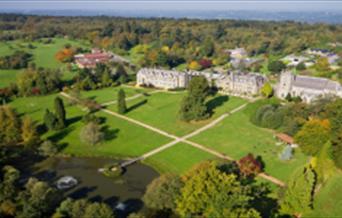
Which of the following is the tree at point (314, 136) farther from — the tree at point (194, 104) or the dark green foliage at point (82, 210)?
the dark green foliage at point (82, 210)

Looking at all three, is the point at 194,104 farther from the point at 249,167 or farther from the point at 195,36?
the point at 195,36

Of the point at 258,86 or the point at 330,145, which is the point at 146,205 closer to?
the point at 330,145

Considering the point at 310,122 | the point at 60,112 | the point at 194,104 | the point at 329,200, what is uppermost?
the point at 310,122

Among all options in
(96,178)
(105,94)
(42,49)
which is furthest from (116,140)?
(42,49)

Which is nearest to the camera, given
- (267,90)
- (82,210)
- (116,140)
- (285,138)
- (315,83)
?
(82,210)

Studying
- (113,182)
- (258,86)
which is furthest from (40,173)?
(258,86)
